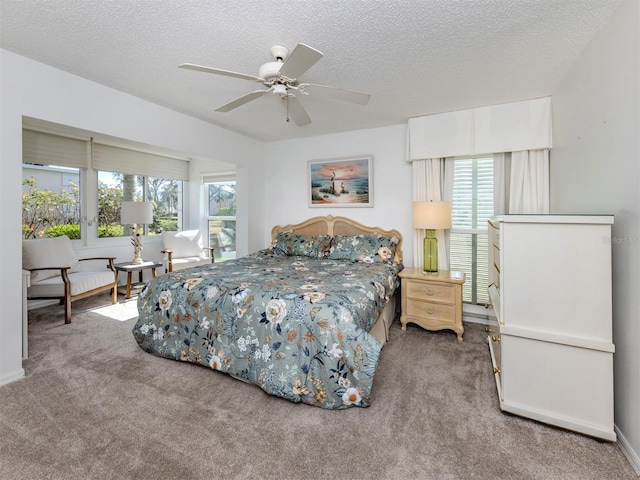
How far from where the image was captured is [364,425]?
1793 millimetres

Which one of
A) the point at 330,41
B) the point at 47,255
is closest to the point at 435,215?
the point at 330,41

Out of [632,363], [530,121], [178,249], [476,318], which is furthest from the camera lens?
[178,249]

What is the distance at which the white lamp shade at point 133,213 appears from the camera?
14.9 feet

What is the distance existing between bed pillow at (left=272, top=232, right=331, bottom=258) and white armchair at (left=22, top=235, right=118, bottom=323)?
2.28 m

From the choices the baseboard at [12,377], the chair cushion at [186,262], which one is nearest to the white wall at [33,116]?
the baseboard at [12,377]

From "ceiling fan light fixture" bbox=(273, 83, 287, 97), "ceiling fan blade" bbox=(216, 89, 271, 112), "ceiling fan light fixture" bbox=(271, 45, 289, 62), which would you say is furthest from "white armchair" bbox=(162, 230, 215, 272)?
"ceiling fan light fixture" bbox=(271, 45, 289, 62)

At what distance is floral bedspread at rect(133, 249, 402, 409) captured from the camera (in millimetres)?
1924

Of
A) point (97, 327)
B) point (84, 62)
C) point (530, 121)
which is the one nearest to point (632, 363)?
point (530, 121)

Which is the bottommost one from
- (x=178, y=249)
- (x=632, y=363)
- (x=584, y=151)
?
(x=632, y=363)

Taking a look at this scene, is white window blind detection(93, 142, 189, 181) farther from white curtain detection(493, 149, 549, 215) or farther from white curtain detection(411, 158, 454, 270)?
white curtain detection(493, 149, 549, 215)

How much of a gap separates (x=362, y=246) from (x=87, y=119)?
118 inches

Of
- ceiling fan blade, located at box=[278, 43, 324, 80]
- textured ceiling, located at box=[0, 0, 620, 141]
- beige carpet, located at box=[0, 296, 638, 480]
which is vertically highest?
textured ceiling, located at box=[0, 0, 620, 141]

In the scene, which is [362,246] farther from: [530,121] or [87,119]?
[87,119]

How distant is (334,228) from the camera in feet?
14.3
